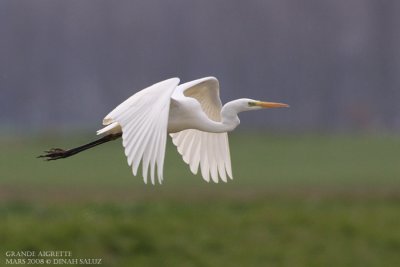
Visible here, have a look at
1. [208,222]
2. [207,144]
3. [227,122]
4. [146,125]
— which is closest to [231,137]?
[208,222]

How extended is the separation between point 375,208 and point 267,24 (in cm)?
4535

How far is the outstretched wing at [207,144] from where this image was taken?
7.36m

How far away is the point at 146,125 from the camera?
19.5 ft

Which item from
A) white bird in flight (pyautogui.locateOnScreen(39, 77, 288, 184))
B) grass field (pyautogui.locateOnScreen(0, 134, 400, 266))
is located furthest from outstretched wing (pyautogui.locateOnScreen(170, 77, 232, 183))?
grass field (pyautogui.locateOnScreen(0, 134, 400, 266))

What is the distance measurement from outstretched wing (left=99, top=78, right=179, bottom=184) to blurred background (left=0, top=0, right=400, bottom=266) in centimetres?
635

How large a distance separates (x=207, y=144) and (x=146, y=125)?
5.18 ft

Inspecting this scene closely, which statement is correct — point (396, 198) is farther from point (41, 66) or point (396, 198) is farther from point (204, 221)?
point (41, 66)

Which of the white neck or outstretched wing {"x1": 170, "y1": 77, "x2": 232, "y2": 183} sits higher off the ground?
the white neck

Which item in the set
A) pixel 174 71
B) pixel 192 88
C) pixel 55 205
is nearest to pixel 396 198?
pixel 55 205

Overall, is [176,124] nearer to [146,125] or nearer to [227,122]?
[227,122]

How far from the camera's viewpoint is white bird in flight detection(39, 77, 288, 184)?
5746 mm

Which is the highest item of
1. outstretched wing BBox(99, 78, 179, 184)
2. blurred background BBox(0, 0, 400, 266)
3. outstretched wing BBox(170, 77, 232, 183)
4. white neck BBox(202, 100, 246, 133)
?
outstretched wing BBox(99, 78, 179, 184)

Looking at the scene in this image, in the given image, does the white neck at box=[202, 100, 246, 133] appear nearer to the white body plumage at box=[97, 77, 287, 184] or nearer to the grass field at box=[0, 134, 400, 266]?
the white body plumage at box=[97, 77, 287, 184]

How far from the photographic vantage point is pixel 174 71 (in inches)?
2244
